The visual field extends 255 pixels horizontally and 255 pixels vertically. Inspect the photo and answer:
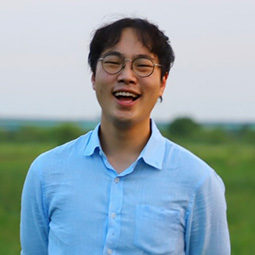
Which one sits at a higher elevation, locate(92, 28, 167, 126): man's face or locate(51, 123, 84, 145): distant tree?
locate(92, 28, 167, 126): man's face

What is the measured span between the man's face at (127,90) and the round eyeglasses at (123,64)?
12mm

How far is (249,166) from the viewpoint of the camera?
2042cm

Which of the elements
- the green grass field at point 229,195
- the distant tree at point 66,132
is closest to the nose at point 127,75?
the green grass field at point 229,195

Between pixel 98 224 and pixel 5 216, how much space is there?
8.99 meters

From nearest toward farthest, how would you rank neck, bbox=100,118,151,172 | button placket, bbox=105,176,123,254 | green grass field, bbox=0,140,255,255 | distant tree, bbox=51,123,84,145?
button placket, bbox=105,176,123,254 → neck, bbox=100,118,151,172 → green grass field, bbox=0,140,255,255 → distant tree, bbox=51,123,84,145

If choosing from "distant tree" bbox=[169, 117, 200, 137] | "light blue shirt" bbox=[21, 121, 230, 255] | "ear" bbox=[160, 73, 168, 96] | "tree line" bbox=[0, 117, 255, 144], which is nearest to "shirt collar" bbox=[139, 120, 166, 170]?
"light blue shirt" bbox=[21, 121, 230, 255]

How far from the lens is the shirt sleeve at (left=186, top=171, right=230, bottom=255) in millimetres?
2951

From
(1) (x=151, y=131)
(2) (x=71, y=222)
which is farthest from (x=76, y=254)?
(1) (x=151, y=131)

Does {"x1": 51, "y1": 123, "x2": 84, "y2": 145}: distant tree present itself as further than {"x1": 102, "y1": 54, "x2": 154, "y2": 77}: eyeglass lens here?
Yes

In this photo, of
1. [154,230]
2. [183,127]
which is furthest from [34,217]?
[183,127]

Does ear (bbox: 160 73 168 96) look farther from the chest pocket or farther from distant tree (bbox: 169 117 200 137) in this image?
distant tree (bbox: 169 117 200 137)

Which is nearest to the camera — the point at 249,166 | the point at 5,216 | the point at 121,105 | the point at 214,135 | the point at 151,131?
the point at 121,105

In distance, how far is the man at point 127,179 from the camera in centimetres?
287

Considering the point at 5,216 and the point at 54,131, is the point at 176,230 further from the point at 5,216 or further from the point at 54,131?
the point at 54,131
